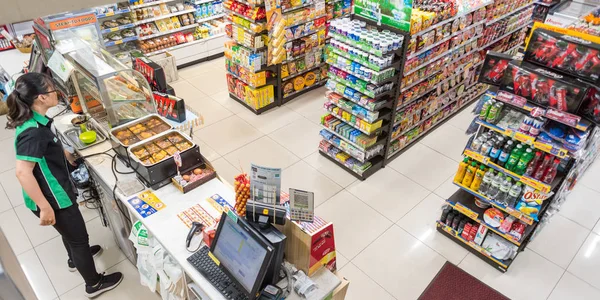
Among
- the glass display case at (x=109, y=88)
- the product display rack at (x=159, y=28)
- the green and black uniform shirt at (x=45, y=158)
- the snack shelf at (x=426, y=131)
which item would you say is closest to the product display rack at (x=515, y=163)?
the snack shelf at (x=426, y=131)

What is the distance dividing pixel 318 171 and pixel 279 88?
1893 mm

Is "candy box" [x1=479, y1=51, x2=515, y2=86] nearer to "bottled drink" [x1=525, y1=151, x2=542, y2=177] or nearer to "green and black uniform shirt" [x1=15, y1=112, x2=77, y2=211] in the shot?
"bottled drink" [x1=525, y1=151, x2=542, y2=177]

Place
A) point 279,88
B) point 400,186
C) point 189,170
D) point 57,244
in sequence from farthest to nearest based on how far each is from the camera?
point 279,88 → point 400,186 → point 57,244 → point 189,170

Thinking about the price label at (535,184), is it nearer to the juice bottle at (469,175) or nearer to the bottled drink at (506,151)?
the bottled drink at (506,151)

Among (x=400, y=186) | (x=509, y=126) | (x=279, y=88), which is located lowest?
(x=400, y=186)

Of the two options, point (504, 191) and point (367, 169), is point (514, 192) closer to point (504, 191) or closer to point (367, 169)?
point (504, 191)

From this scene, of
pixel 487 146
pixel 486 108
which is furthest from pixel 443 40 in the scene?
pixel 487 146

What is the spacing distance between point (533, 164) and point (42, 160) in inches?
154

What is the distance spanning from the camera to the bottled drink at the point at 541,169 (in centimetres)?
338

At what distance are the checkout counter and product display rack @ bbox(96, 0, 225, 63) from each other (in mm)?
3163

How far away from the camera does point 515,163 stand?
353 cm

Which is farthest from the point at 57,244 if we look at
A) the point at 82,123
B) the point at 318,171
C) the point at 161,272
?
the point at 318,171

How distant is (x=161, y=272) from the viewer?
2918mm

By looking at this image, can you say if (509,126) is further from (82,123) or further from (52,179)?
(82,123)
